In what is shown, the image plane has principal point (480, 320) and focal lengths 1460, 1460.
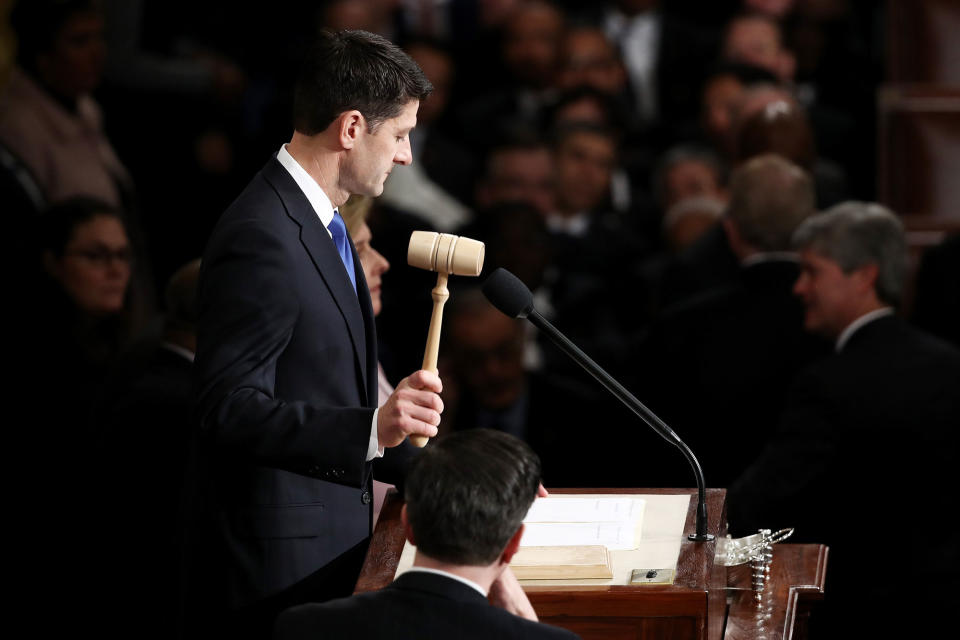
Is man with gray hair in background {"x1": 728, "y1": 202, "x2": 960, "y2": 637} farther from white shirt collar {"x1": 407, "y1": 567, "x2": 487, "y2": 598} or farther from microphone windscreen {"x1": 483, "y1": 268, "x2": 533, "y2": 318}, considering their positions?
white shirt collar {"x1": 407, "y1": 567, "x2": 487, "y2": 598}

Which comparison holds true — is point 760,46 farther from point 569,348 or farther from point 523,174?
point 569,348

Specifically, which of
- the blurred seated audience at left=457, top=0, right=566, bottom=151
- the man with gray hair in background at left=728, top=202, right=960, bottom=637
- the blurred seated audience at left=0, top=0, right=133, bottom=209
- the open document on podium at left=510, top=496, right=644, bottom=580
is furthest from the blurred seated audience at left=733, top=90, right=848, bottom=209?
the open document on podium at left=510, top=496, right=644, bottom=580

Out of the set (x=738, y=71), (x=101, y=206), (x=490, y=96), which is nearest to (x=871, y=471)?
(x=101, y=206)

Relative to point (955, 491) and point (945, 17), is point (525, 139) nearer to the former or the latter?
point (945, 17)

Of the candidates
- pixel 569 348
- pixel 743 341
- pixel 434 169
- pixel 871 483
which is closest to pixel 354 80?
pixel 569 348

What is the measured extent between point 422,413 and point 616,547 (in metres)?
0.44

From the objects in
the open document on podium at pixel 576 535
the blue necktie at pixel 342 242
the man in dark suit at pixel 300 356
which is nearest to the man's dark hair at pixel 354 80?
the man in dark suit at pixel 300 356

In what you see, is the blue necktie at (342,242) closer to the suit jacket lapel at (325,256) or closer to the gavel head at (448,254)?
the suit jacket lapel at (325,256)

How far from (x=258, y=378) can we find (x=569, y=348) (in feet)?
1.69

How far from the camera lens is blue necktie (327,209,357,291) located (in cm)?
247

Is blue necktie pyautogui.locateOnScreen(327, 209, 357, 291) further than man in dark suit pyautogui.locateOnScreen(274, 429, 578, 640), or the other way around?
blue necktie pyautogui.locateOnScreen(327, 209, 357, 291)

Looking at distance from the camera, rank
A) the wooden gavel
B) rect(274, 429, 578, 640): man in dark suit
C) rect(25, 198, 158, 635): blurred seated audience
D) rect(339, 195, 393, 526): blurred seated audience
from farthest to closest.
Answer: rect(25, 198, 158, 635): blurred seated audience → rect(339, 195, 393, 526): blurred seated audience → the wooden gavel → rect(274, 429, 578, 640): man in dark suit

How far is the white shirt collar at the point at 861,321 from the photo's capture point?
3777 mm

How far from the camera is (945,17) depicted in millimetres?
6367
